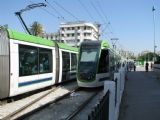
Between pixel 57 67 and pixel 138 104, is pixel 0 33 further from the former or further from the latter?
pixel 57 67

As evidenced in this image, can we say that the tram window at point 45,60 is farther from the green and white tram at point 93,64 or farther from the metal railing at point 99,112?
the metal railing at point 99,112

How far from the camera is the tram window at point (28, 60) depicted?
16375 mm

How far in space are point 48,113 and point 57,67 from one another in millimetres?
9711

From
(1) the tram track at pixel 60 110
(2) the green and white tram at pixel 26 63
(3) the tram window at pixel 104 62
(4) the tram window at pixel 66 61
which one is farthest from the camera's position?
(4) the tram window at pixel 66 61

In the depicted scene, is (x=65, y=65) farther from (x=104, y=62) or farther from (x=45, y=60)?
(x=45, y=60)

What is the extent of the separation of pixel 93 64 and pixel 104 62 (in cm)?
93

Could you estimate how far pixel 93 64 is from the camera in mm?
22234

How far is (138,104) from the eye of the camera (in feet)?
49.8

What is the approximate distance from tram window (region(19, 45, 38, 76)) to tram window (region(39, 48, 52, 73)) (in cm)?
90

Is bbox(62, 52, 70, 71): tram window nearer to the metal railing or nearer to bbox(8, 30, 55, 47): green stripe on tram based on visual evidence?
bbox(8, 30, 55, 47): green stripe on tram

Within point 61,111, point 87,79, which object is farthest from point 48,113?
point 87,79

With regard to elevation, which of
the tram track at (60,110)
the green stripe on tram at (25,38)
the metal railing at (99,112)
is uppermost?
the green stripe on tram at (25,38)

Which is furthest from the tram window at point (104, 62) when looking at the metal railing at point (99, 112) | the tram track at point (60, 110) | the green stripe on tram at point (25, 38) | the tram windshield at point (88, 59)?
the metal railing at point (99, 112)

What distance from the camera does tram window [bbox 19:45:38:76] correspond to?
16375 millimetres
